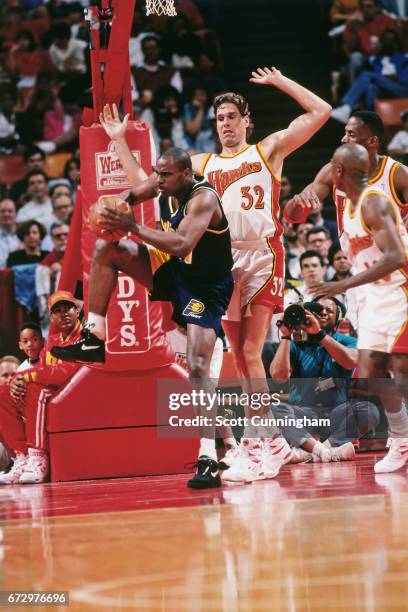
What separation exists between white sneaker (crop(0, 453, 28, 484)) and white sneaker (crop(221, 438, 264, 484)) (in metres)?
1.65

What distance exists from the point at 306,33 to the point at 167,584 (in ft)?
39.4

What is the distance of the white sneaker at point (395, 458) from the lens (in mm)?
5312

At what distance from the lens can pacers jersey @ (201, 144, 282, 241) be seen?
5574mm

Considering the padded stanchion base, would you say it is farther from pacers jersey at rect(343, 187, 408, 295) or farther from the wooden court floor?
pacers jersey at rect(343, 187, 408, 295)

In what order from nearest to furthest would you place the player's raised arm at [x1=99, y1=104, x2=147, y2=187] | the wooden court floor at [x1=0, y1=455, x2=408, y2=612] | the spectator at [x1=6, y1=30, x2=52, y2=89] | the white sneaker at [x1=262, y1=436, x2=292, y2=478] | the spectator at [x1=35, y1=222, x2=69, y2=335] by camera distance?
1. the wooden court floor at [x1=0, y1=455, x2=408, y2=612]
2. the white sneaker at [x1=262, y1=436, x2=292, y2=478]
3. the player's raised arm at [x1=99, y1=104, x2=147, y2=187]
4. the spectator at [x1=35, y1=222, x2=69, y2=335]
5. the spectator at [x1=6, y1=30, x2=52, y2=89]

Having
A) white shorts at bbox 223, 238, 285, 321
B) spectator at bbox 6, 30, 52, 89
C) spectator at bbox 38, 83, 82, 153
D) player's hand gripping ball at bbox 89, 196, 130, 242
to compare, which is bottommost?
white shorts at bbox 223, 238, 285, 321

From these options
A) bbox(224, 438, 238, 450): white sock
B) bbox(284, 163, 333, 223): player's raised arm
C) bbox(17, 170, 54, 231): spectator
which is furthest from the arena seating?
bbox(17, 170, 54, 231): spectator

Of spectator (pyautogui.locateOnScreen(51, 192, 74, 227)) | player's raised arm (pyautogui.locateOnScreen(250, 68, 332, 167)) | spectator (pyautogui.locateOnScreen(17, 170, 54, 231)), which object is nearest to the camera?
player's raised arm (pyautogui.locateOnScreen(250, 68, 332, 167))

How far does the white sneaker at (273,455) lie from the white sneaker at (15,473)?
178 cm

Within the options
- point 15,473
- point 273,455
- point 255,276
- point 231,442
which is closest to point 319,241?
point 231,442

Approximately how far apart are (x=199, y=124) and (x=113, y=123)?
6.14m

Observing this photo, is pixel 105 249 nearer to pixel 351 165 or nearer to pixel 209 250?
pixel 209 250

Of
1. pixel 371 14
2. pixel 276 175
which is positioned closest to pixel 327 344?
pixel 276 175

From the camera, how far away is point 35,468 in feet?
20.2
